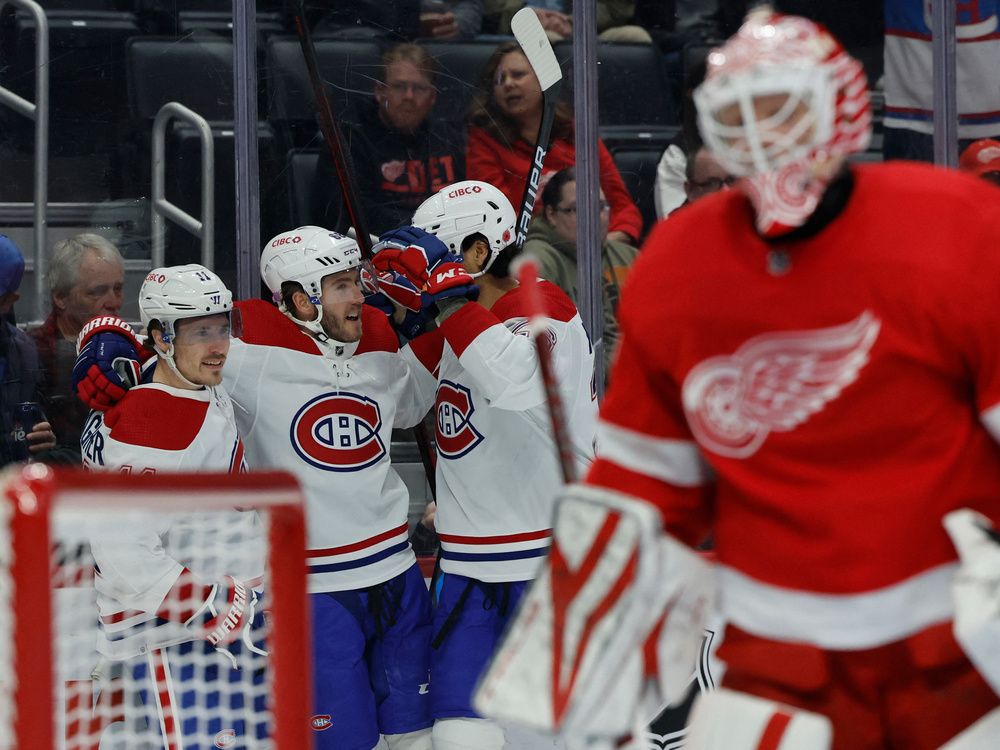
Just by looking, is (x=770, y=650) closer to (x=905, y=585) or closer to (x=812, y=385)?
(x=905, y=585)

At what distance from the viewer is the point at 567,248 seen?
3605 millimetres

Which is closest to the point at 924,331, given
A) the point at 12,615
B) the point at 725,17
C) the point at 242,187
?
the point at 12,615

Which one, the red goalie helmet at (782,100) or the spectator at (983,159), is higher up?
the spectator at (983,159)

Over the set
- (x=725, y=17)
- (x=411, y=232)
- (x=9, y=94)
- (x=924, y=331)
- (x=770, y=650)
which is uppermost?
(x=725, y=17)

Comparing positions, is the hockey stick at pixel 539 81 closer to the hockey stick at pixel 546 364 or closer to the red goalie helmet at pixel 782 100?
the hockey stick at pixel 546 364

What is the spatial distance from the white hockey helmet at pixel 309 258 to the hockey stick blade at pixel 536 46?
798 millimetres

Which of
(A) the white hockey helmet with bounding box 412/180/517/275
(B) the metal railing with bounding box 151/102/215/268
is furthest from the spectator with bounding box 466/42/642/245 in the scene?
(B) the metal railing with bounding box 151/102/215/268

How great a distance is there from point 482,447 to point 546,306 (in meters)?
0.31

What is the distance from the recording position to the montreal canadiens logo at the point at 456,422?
3.01 meters

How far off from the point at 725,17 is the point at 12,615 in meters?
2.95

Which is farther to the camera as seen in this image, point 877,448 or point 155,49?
point 155,49

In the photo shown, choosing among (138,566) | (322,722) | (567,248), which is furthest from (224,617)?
(567,248)

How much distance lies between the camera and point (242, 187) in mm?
3395

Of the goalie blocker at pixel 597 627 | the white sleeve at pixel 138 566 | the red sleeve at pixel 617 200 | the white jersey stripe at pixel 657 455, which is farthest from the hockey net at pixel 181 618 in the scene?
the red sleeve at pixel 617 200
